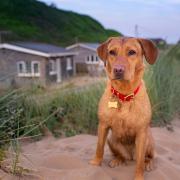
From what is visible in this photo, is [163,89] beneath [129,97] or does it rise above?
beneath

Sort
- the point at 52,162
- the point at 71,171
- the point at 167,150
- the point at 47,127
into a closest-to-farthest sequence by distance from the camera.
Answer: the point at 71,171 → the point at 52,162 → the point at 167,150 → the point at 47,127

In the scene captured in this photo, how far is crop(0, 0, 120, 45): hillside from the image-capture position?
42469 millimetres

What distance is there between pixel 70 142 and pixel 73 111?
56.6 inches

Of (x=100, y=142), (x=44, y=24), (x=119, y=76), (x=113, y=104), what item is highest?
(x=44, y=24)

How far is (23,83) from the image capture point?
7.56 meters

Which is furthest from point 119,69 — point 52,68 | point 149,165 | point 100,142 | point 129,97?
point 52,68

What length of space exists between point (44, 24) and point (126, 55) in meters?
43.0

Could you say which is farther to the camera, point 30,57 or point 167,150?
point 30,57

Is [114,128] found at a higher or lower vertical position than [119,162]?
higher

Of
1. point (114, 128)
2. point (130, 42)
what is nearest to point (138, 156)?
point (114, 128)

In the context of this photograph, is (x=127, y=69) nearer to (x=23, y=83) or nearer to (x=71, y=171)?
(x=71, y=171)

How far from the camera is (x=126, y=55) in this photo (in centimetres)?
402

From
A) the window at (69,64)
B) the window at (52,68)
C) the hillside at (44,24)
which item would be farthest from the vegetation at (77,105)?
the hillside at (44,24)

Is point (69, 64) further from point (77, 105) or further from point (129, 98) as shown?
point (129, 98)
